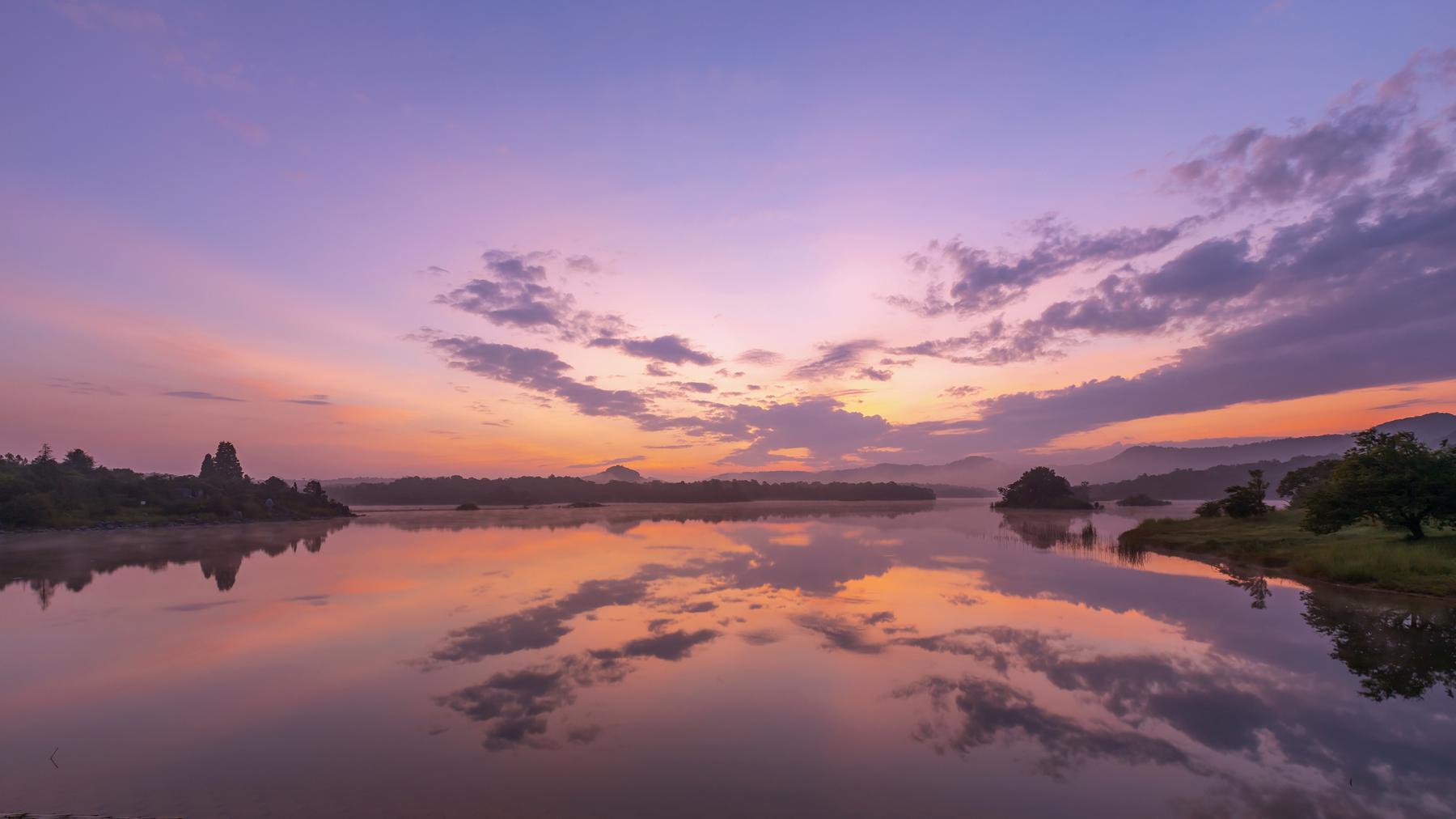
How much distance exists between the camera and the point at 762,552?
114 feet

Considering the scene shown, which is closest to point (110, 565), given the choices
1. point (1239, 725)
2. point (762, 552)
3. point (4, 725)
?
point (4, 725)

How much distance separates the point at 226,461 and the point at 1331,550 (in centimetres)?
12967

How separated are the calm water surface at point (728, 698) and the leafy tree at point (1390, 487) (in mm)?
5944

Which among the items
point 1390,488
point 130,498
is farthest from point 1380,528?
point 130,498

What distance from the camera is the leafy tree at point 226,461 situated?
93.6 meters

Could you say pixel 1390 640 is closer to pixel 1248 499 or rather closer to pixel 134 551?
pixel 1248 499

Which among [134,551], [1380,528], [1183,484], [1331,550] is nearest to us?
[1331,550]

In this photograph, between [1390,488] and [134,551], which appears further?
[134,551]

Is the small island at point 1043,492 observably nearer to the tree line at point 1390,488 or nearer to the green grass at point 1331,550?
the green grass at point 1331,550

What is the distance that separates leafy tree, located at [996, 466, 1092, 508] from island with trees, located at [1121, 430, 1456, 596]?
235ft

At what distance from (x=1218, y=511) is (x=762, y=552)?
43874 millimetres

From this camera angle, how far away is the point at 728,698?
36.6 feet

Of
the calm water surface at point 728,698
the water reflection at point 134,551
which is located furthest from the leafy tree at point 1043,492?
the water reflection at point 134,551

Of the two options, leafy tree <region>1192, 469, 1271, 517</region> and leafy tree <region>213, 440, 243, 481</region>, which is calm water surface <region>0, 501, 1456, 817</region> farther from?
leafy tree <region>213, 440, 243, 481</region>
